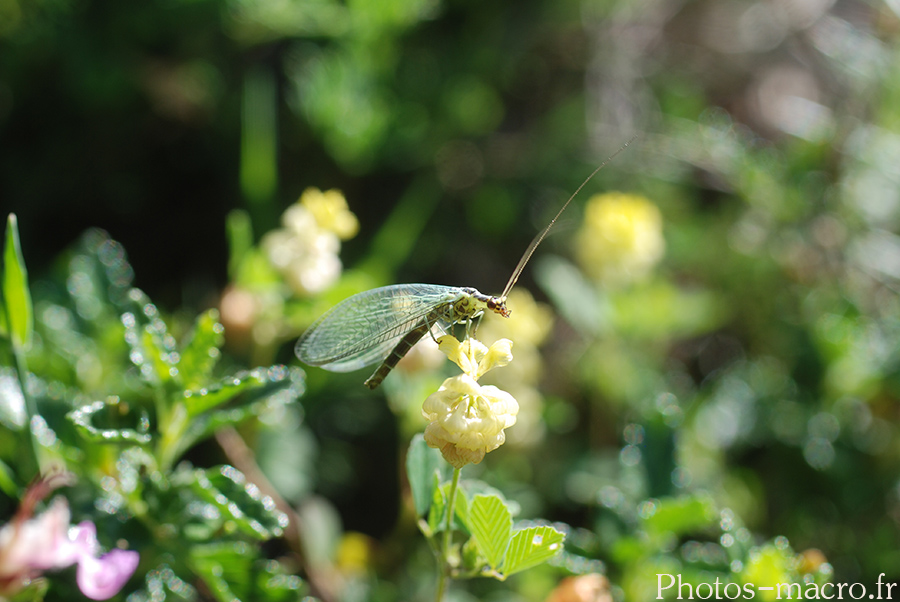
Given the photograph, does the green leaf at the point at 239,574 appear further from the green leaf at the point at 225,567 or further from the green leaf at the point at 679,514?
the green leaf at the point at 679,514

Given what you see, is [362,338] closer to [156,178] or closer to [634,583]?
[634,583]

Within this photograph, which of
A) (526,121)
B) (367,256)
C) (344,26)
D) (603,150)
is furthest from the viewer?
(526,121)

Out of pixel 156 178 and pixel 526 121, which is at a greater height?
pixel 526 121

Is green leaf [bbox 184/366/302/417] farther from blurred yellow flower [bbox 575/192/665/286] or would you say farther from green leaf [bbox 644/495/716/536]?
blurred yellow flower [bbox 575/192/665/286]

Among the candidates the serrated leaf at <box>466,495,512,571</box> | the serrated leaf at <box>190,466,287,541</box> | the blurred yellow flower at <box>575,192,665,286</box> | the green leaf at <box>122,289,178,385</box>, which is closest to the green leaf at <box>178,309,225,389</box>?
the green leaf at <box>122,289,178,385</box>

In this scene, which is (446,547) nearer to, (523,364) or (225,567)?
(225,567)

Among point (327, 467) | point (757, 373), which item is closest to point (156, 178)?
point (327, 467)

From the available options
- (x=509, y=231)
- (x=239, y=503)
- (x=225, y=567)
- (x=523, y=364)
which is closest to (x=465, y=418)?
(x=239, y=503)
